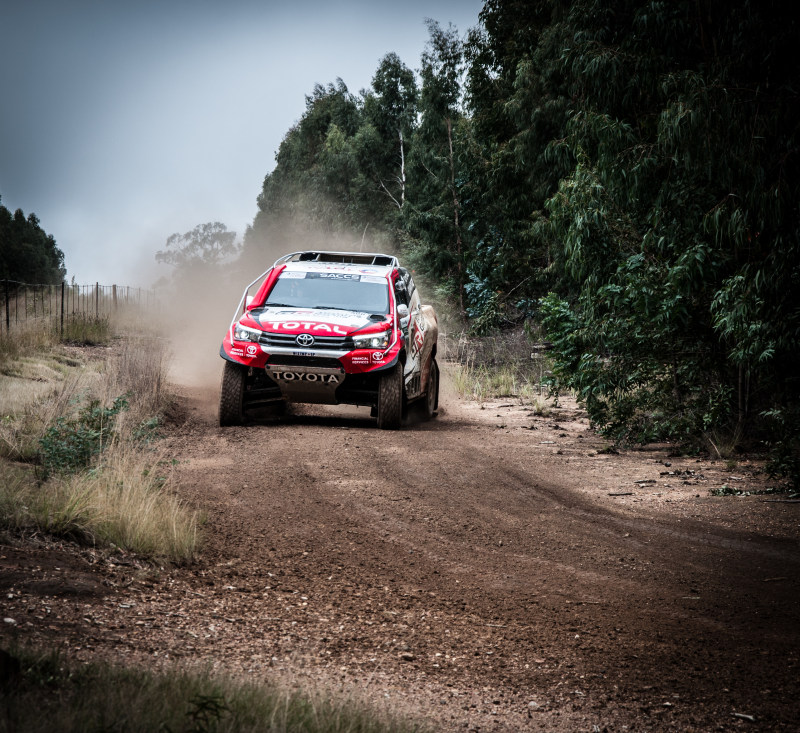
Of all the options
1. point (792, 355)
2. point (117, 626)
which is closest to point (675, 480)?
point (792, 355)

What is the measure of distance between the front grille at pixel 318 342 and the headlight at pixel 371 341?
0.09 meters

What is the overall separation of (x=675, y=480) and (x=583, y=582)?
4.28m

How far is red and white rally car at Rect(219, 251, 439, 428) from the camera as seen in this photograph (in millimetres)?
11570

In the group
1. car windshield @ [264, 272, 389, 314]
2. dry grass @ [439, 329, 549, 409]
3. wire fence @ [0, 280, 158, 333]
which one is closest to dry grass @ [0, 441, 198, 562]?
car windshield @ [264, 272, 389, 314]

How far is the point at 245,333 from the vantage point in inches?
465

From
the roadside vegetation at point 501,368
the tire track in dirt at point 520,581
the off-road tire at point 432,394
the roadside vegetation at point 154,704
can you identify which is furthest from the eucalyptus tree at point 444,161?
the roadside vegetation at point 154,704

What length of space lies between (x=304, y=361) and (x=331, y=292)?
1.77 m

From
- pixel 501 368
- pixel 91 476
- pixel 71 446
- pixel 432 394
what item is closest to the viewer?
pixel 91 476

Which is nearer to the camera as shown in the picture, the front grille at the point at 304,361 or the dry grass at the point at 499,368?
the front grille at the point at 304,361

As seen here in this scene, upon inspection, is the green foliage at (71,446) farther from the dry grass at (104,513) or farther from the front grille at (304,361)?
the front grille at (304,361)

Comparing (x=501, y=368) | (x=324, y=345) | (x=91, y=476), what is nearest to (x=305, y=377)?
(x=324, y=345)

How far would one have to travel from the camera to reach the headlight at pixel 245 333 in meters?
11.7

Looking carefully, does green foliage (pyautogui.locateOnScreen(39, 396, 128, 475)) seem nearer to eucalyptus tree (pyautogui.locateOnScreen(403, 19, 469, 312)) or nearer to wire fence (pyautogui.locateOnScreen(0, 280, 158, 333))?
wire fence (pyautogui.locateOnScreen(0, 280, 158, 333))

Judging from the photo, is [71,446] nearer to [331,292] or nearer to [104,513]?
[104,513]
